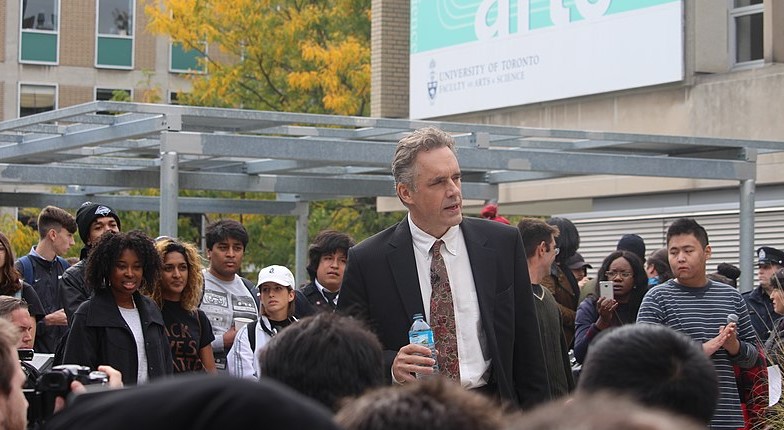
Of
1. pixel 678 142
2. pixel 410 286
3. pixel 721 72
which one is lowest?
pixel 410 286

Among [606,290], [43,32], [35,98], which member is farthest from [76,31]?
[606,290]

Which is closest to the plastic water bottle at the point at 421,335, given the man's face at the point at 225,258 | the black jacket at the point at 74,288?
the black jacket at the point at 74,288

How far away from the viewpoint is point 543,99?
22141 millimetres

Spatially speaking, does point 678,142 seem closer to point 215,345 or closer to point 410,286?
point 215,345

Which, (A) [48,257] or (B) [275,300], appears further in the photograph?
(A) [48,257]

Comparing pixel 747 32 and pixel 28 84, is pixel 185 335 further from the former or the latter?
pixel 28 84

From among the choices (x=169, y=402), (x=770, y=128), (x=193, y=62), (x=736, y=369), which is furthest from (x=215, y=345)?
(x=193, y=62)

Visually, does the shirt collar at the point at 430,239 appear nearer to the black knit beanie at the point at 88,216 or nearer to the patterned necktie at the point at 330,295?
the black knit beanie at the point at 88,216

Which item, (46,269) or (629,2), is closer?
(46,269)

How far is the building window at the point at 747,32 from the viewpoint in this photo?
1998 cm

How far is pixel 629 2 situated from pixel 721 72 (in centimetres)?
169

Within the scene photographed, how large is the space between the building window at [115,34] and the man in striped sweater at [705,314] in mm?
40117

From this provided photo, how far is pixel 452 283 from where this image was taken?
5.44m

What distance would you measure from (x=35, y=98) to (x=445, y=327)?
4176 cm
